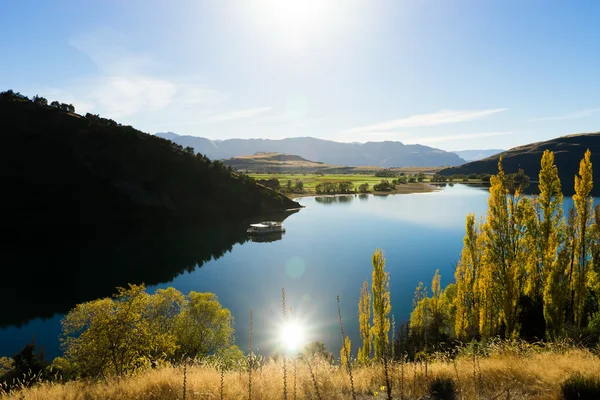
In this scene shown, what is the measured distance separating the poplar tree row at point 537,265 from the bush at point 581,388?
19841 mm

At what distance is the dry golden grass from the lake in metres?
37.5

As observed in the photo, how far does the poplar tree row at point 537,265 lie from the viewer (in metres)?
28.6

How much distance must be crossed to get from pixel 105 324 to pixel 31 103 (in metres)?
171

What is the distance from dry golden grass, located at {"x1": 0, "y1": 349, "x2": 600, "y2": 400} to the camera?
10.9 meters

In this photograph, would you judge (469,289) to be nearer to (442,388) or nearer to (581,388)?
(581,388)

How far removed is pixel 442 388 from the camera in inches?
459

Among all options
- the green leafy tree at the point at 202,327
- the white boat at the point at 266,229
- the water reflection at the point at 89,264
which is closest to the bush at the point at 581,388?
the green leafy tree at the point at 202,327

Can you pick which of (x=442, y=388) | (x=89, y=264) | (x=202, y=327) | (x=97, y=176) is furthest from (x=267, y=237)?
(x=442, y=388)

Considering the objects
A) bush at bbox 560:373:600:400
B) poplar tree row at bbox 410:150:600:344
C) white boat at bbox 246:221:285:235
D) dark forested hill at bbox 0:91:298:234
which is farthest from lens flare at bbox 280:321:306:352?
dark forested hill at bbox 0:91:298:234

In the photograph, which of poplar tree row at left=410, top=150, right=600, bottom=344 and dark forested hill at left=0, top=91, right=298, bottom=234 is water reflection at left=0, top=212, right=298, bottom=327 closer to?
dark forested hill at left=0, top=91, right=298, bottom=234

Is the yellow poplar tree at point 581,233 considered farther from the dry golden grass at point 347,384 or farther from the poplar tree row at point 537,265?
the dry golden grass at point 347,384

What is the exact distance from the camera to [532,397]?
10508 millimetres

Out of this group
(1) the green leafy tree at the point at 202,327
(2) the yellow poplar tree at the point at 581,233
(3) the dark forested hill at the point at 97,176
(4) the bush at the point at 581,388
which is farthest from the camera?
(3) the dark forested hill at the point at 97,176

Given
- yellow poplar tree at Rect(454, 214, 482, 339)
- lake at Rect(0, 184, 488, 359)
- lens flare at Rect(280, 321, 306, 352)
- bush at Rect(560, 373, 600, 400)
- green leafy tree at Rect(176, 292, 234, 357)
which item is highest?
bush at Rect(560, 373, 600, 400)
